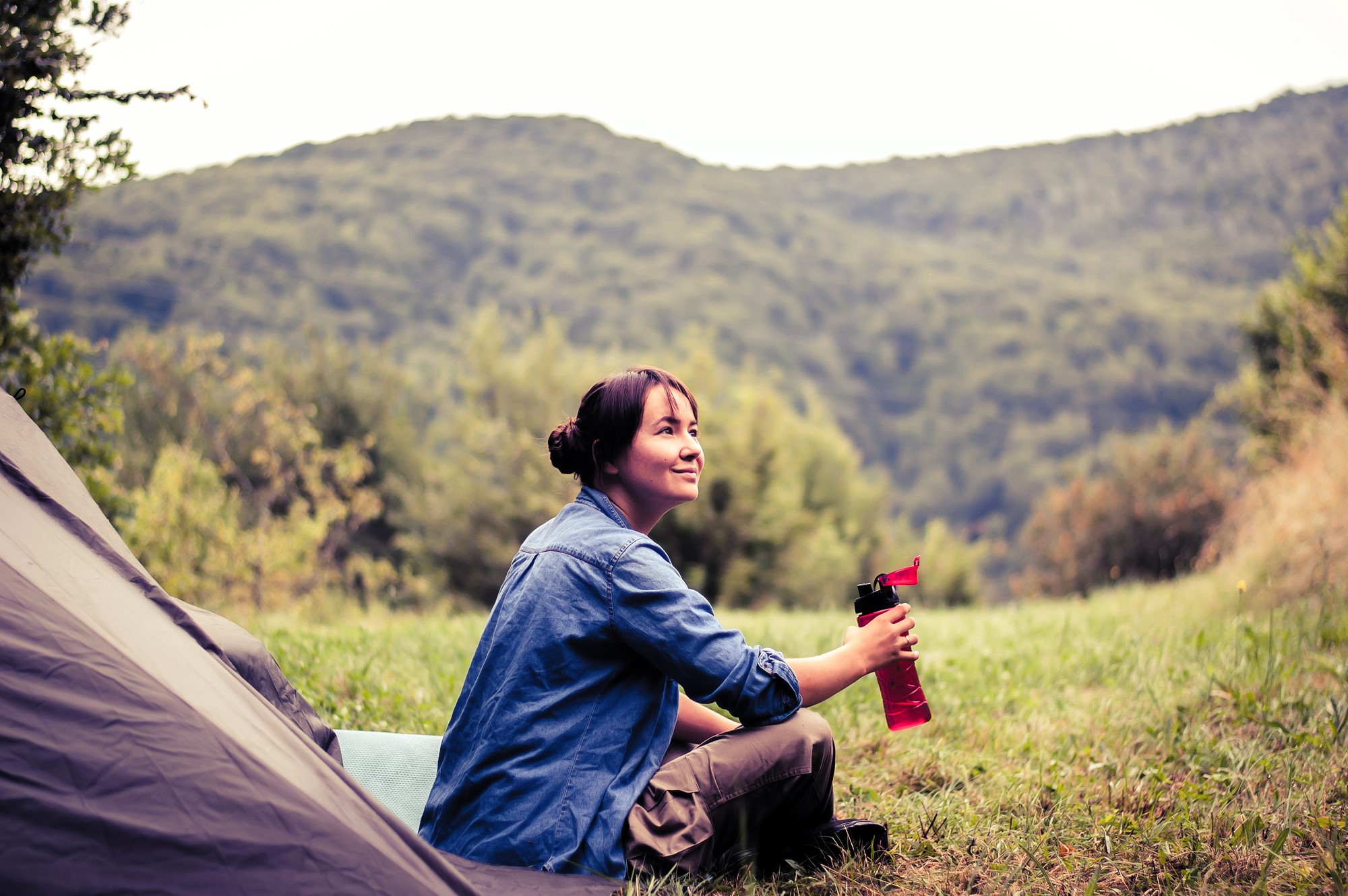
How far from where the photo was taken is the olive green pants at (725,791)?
219 centimetres

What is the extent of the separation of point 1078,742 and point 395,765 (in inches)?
99.8

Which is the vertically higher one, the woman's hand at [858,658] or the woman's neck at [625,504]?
the woman's neck at [625,504]

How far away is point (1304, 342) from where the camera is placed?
37.6 feet

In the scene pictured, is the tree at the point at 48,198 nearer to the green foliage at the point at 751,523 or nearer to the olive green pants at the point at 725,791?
the olive green pants at the point at 725,791

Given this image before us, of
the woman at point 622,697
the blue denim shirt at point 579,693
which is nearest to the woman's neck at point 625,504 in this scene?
the woman at point 622,697

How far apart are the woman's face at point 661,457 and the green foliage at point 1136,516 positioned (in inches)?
560

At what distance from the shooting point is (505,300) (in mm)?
86750

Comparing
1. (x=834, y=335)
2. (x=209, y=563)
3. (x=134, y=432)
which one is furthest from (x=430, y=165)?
(x=209, y=563)

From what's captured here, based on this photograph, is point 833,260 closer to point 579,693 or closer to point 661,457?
point 661,457

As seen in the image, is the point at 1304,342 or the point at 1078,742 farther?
the point at 1304,342

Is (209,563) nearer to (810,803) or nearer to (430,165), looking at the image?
(810,803)

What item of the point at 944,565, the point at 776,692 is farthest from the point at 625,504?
the point at 944,565

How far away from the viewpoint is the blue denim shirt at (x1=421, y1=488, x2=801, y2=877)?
2.11 metres

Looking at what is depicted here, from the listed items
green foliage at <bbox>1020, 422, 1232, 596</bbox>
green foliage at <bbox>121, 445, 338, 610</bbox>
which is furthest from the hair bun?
green foliage at <bbox>1020, 422, 1232, 596</bbox>
